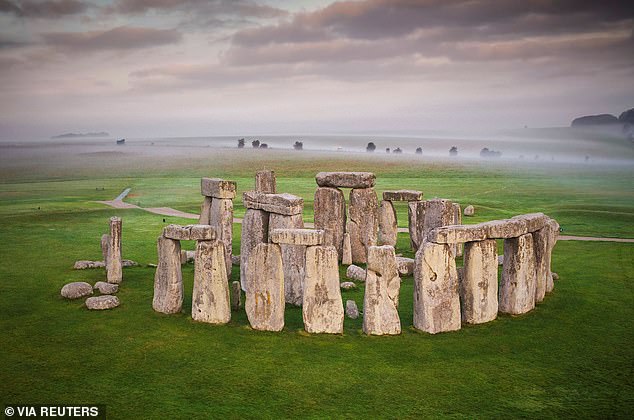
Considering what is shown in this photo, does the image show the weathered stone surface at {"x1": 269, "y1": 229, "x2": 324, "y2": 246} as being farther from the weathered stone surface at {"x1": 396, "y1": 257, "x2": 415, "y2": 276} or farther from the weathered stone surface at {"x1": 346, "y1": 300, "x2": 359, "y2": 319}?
the weathered stone surface at {"x1": 396, "y1": 257, "x2": 415, "y2": 276}

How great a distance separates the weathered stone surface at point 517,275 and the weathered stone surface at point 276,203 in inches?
200

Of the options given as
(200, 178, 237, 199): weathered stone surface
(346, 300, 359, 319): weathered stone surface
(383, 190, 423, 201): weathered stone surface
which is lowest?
(346, 300, 359, 319): weathered stone surface

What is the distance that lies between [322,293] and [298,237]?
125 cm

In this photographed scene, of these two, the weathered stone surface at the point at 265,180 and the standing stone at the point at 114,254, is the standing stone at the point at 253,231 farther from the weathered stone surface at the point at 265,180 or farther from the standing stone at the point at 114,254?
the standing stone at the point at 114,254

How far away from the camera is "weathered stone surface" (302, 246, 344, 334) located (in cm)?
1221

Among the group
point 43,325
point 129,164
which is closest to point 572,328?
point 43,325

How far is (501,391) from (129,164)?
72730 mm

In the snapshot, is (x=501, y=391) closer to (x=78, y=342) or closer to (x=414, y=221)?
(x=78, y=342)

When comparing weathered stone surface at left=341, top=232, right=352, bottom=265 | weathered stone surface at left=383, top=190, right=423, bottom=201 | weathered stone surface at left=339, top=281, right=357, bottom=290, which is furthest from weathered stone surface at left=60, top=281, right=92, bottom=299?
weathered stone surface at left=383, top=190, right=423, bottom=201

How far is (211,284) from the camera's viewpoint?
1298 centimetres

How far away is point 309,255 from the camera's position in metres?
12.3

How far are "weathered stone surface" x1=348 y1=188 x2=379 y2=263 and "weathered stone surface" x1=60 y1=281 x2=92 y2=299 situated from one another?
28.5 ft

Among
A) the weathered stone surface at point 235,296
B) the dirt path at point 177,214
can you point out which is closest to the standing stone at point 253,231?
the weathered stone surface at point 235,296

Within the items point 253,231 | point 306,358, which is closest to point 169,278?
point 253,231
